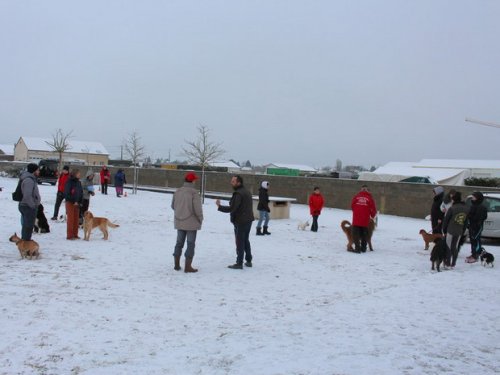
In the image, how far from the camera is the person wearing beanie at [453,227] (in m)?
10.1

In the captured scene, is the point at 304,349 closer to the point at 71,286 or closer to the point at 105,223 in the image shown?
the point at 71,286

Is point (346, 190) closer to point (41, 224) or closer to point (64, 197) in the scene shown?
point (64, 197)

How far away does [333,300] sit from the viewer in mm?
7188

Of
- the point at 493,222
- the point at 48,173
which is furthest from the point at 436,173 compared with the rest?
the point at 48,173

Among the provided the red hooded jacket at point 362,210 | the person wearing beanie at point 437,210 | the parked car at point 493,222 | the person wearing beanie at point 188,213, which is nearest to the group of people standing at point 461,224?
the person wearing beanie at point 437,210

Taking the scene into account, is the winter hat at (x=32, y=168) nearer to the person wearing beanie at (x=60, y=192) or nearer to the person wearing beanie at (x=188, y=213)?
the person wearing beanie at (x=188, y=213)

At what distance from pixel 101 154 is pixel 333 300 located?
294ft

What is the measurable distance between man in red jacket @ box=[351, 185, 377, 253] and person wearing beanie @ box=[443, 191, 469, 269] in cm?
193

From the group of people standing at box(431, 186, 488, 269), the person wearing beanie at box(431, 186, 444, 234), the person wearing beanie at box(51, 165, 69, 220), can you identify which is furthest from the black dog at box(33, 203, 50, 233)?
the person wearing beanie at box(431, 186, 444, 234)

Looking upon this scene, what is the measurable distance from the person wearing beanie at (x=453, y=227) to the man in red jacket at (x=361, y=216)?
A: 6.33ft

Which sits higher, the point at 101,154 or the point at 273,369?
the point at 101,154

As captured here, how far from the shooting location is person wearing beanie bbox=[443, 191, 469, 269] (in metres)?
10.1

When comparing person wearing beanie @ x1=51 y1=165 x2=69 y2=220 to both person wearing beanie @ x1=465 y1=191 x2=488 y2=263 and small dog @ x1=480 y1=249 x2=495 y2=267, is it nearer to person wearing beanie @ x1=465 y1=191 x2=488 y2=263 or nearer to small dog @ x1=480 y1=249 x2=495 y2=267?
person wearing beanie @ x1=465 y1=191 x2=488 y2=263

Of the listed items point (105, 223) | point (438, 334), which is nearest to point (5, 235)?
point (105, 223)
